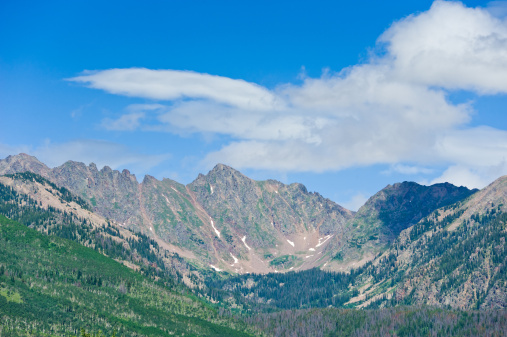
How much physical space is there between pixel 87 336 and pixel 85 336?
1359 mm

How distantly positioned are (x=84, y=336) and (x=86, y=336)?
0.42 metres

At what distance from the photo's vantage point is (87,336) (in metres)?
114

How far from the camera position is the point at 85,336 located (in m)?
113

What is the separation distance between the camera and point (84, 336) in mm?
113125

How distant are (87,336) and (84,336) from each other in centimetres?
96

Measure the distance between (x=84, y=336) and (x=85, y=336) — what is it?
54 cm

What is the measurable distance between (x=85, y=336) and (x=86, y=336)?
0.34 metres

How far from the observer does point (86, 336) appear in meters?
113
